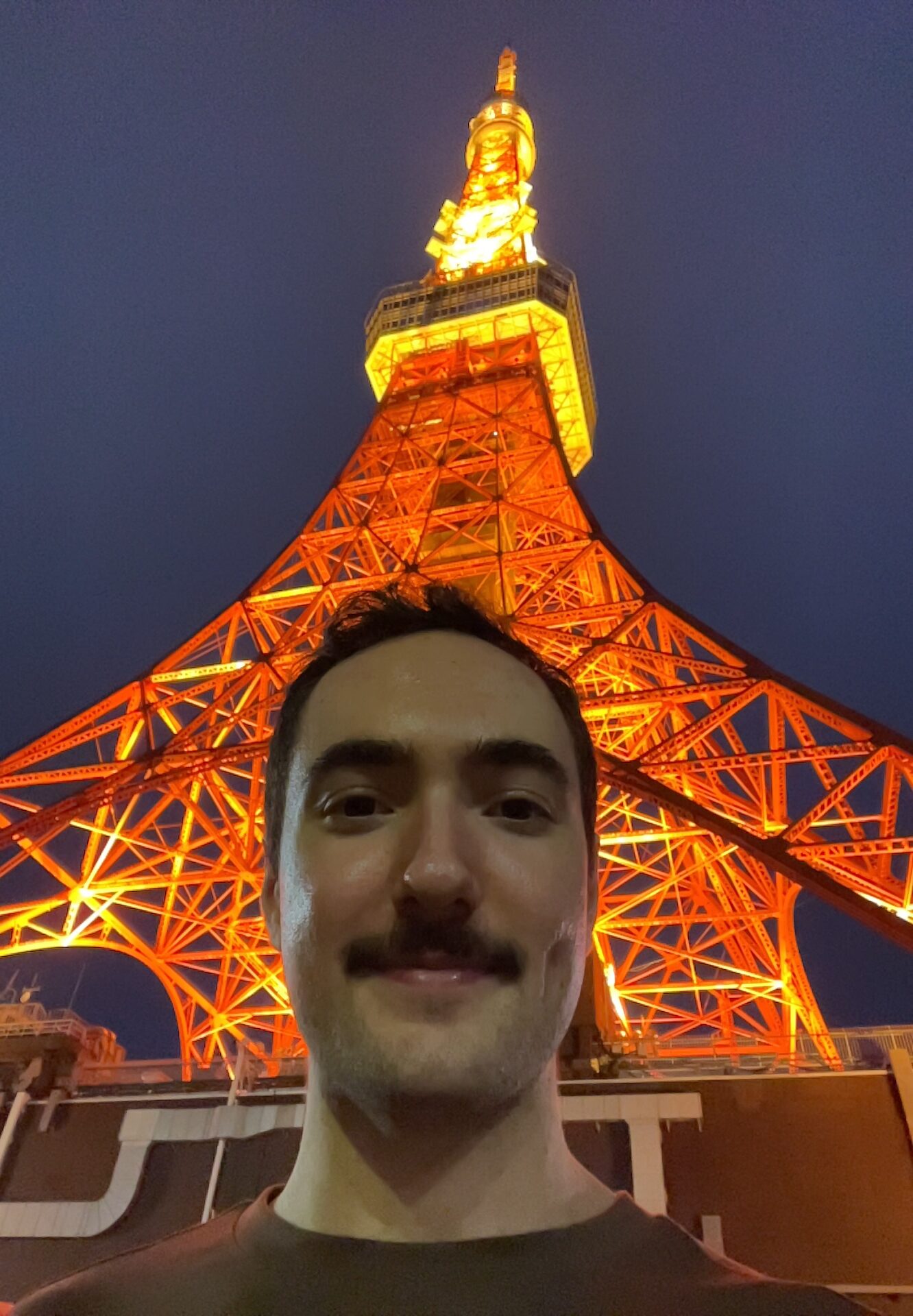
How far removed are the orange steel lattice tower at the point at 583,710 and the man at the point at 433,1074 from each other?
6862 mm

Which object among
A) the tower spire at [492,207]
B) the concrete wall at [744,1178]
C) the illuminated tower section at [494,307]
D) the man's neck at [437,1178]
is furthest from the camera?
the tower spire at [492,207]

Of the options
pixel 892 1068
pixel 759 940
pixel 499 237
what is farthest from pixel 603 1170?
pixel 499 237

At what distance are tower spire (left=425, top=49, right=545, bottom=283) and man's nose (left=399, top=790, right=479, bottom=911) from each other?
2295 centimetres

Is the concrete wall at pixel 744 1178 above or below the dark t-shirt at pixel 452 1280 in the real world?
above

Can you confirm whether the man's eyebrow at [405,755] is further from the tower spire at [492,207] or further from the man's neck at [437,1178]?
the tower spire at [492,207]

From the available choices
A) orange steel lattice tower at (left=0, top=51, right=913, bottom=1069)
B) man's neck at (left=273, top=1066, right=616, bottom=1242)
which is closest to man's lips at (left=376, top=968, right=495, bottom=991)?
man's neck at (left=273, top=1066, right=616, bottom=1242)

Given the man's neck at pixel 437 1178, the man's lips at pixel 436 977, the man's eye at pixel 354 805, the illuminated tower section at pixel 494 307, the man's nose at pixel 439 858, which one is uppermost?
the illuminated tower section at pixel 494 307

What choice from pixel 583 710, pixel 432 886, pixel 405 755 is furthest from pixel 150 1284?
pixel 583 710

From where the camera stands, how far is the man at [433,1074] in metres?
1.18

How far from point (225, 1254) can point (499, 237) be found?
27258mm

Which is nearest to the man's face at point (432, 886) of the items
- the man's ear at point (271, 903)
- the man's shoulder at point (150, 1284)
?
the man's ear at point (271, 903)

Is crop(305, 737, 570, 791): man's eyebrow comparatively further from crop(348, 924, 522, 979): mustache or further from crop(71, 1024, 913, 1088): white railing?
crop(71, 1024, 913, 1088): white railing

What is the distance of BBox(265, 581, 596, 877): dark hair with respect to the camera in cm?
174

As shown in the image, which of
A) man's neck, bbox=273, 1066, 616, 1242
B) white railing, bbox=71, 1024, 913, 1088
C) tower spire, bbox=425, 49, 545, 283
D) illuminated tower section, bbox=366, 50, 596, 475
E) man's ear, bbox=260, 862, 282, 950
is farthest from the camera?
tower spire, bbox=425, 49, 545, 283
